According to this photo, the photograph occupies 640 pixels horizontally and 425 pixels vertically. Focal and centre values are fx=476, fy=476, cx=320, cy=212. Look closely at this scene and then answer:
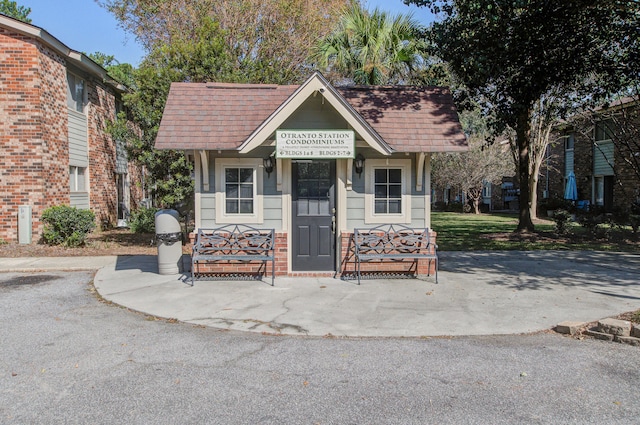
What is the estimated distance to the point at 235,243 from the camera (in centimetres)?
929

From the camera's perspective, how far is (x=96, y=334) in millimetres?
5996

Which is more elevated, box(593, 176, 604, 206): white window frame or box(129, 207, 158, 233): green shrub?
box(593, 176, 604, 206): white window frame

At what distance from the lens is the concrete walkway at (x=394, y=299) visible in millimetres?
6426

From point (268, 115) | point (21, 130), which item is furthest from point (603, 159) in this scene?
point (21, 130)

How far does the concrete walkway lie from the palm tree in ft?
23.0

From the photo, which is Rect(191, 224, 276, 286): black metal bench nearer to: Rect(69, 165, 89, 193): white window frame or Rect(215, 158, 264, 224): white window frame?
Rect(215, 158, 264, 224): white window frame

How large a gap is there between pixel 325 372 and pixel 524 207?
615 inches

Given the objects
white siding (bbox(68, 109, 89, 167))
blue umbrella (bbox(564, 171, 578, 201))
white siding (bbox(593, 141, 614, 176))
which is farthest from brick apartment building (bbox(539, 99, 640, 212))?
white siding (bbox(68, 109, 89, 167))

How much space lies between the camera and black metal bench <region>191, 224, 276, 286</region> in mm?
9141

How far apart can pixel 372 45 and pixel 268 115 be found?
6151mm

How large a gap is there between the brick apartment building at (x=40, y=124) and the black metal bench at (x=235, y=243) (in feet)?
25.3

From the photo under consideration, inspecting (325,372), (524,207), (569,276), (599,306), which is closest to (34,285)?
(325,372)

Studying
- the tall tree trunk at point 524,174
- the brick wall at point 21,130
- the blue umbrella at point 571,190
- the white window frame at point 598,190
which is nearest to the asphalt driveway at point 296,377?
the brick wall at point 21,130

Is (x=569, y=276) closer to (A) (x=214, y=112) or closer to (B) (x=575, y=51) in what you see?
(B) (x=575, y=51)
